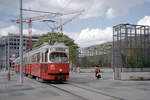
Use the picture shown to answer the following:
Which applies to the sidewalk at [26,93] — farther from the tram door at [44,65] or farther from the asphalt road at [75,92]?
the tram door at [44,65]

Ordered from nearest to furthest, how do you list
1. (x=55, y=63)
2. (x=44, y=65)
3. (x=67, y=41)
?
(x=55, y=63) → (x=44, y=65) → (x=67, y=41)

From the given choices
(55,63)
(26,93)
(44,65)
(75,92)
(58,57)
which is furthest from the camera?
(44,65)

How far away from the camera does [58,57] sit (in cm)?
1967

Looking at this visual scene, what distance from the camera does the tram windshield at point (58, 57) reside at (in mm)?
19359

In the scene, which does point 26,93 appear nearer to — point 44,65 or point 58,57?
point 44,65

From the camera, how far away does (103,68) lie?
40188 millimetres

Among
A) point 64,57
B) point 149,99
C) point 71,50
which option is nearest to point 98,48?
point 71,50

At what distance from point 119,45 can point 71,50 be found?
2284 centimetres

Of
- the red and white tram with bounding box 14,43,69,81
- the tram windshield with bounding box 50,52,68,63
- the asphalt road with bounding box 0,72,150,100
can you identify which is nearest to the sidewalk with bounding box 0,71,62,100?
the asphalt road with bounding box 0,72,150,100

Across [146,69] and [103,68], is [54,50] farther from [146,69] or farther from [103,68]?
[103,68]

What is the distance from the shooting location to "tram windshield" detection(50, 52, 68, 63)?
19.4 meters

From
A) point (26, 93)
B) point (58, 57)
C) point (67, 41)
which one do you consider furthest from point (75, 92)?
point (67, 41)

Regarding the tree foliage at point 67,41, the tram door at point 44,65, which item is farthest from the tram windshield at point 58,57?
the tree foliage at point 67,41

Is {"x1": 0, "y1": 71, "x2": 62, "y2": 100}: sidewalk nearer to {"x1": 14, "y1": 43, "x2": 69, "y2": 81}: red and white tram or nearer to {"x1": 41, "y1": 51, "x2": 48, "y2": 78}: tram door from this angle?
{"x1": 14, "y1": 43, "x2": 69, "y2": 81}: red and white tram
